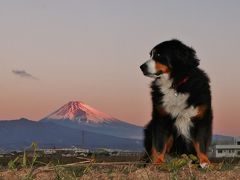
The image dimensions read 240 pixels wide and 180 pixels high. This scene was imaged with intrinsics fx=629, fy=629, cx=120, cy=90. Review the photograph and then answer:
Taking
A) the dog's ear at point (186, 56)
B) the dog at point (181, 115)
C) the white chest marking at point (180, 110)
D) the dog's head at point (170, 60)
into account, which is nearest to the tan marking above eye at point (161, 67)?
the dog's head at point (170, 60)

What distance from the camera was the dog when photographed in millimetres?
8797

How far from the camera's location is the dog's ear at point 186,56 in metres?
9.56

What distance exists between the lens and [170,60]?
967cm

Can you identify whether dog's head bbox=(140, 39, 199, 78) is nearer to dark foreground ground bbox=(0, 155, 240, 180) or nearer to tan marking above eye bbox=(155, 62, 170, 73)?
tan marking above eye bbox=(155, 62, 170, 73)

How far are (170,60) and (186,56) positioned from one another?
25cm

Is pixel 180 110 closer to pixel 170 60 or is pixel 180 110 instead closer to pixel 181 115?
pixel 181 115

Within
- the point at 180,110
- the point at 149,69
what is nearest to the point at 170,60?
the point at 149,69

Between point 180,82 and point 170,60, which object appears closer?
point 180,82

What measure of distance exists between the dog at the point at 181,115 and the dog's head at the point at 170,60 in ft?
0.47

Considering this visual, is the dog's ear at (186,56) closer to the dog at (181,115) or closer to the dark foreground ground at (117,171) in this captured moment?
the dog at (181,115)


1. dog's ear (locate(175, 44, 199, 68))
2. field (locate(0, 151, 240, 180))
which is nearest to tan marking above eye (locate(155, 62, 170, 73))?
dog's ear (locate(175, 44, 199, 68))

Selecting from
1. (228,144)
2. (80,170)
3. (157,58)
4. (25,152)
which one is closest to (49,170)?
(25,152)

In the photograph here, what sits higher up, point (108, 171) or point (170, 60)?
point (170, 60)

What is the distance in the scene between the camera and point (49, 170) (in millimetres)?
4574
